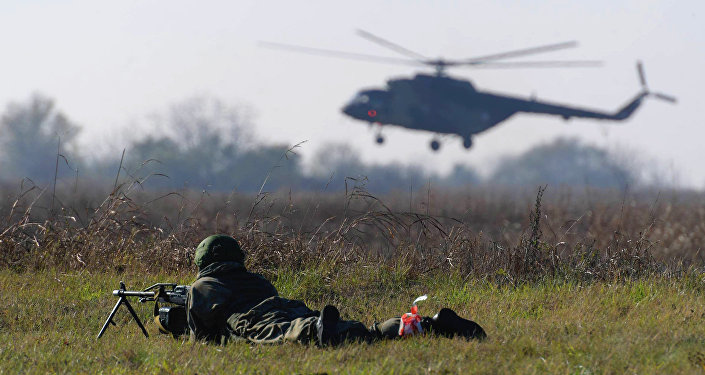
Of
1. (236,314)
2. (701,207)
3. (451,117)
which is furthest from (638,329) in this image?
(451,117)

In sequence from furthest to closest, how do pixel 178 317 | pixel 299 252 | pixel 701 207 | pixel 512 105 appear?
pixel 512 105
pixel 701 207
pixel 299 252
pixel 178 317

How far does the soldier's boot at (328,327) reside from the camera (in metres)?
5.96

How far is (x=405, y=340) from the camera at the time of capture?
611 cm

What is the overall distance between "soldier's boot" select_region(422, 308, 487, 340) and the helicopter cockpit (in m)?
22.6

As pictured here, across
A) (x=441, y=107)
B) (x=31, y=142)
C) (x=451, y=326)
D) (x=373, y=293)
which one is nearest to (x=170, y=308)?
(x=451, y=326)

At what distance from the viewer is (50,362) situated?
6141 millimetres

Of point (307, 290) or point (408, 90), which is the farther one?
point (408, 90)

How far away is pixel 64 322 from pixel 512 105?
83.1ft

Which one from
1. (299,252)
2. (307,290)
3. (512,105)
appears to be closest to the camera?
(307,290)

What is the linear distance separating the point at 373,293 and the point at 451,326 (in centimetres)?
291

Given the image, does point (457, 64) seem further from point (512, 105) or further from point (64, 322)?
point (64, 322)

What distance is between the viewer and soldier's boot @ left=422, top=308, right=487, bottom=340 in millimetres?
6152

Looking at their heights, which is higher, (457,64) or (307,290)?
(457,64)

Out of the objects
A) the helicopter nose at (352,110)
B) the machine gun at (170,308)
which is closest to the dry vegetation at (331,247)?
the machine gun at (170,308)
